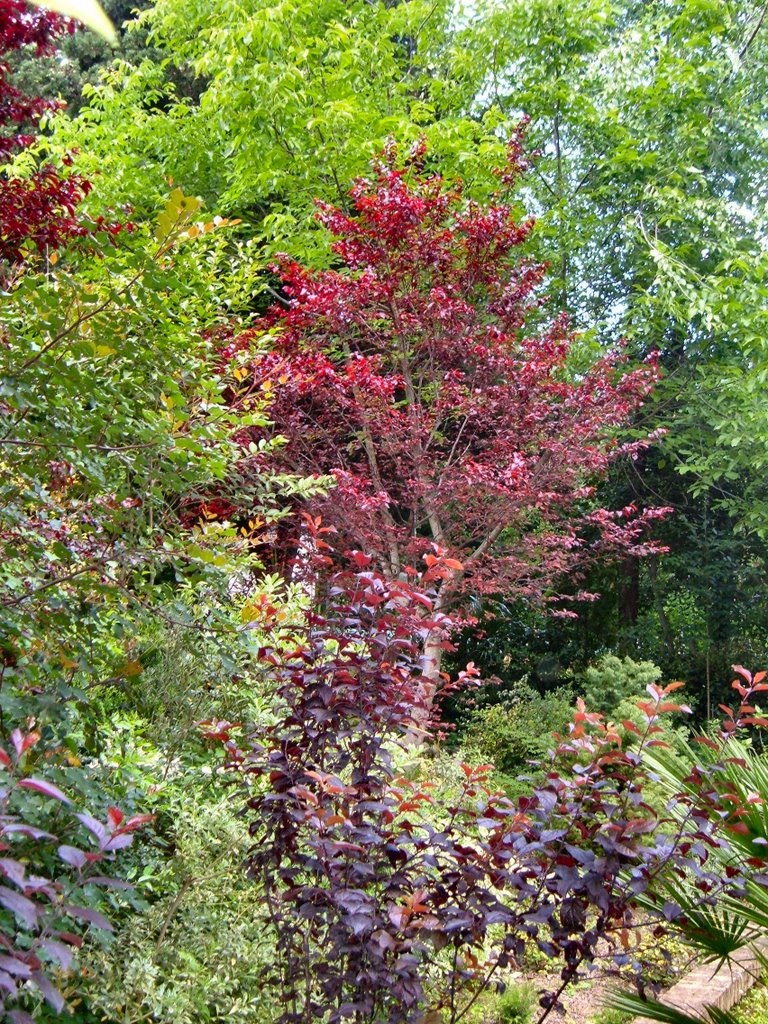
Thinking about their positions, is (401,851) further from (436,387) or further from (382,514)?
(436,387)

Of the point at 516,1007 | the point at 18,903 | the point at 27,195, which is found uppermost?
the point at 27,195

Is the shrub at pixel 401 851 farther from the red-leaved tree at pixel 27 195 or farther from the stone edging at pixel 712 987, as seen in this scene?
the red-leaved tree at pixel 27 195

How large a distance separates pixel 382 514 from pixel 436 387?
3.40 ft

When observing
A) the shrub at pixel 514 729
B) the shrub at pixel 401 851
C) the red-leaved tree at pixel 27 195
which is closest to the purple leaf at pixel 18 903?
the shrub at pixel 401 851

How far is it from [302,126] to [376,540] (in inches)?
140

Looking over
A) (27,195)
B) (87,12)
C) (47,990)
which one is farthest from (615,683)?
(87,12)

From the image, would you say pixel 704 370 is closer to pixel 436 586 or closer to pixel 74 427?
pixel 436 586

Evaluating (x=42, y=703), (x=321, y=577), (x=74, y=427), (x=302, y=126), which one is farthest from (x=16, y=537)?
(x=302, y=126)

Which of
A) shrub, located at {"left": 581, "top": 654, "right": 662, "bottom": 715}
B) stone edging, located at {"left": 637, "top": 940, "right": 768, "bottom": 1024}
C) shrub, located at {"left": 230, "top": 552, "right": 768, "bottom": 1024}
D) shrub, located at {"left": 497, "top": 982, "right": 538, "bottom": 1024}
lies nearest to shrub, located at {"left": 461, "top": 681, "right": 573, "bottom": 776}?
shrub, located at {"left": 581, "top": 654, "right": 662, "bottom": 715}

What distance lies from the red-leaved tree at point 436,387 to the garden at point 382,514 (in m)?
0.04

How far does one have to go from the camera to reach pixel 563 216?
8328 mm

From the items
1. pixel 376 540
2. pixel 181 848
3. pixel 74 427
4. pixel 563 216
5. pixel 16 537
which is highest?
pixel 563 216

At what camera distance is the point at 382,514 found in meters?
6.67

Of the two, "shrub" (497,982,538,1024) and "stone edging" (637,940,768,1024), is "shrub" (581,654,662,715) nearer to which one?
"stone edging" (637,940,768,1024)
